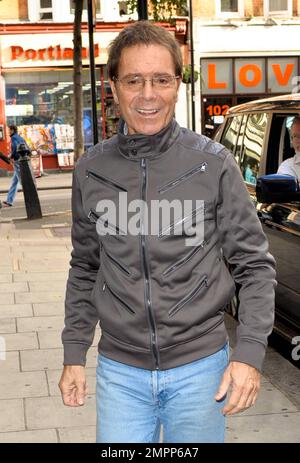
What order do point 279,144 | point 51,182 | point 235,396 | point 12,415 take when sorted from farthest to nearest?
point 51,182
point 279,144
point 12,415
point 235,396

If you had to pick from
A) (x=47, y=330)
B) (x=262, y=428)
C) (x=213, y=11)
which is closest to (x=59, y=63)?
(x=213, y=11)

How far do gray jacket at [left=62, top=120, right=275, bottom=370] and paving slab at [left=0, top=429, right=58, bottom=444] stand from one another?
2021 mm

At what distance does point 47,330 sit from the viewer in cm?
686

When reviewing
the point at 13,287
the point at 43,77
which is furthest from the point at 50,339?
the point at 43,77

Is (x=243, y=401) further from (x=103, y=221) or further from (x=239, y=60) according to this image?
(x=239, y=60)

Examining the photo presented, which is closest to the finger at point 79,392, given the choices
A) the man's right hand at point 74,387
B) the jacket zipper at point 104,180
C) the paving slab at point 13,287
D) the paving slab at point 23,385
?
the man's right hand at point 74,387

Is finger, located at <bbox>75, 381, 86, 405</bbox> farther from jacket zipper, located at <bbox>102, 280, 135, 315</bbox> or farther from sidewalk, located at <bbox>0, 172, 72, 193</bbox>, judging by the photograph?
sidewalk, located at <bbox>0, 172, 72, 193</bbox>

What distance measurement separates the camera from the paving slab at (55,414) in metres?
4.67

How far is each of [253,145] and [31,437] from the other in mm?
3111

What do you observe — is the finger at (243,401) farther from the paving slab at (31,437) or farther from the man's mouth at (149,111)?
the paving slab at (31,437)

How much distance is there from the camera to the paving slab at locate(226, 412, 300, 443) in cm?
439

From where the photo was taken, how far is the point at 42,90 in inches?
1052

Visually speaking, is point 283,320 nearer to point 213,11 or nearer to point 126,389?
point 126,389

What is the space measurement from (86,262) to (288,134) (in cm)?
378
